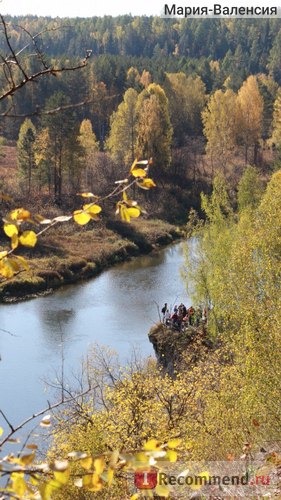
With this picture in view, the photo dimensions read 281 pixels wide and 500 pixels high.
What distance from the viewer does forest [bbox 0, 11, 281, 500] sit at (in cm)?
280

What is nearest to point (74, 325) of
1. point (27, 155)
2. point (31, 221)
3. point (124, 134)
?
point (27, 155)

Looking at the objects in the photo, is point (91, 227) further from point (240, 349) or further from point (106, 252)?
point (240, 349)

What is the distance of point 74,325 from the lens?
85.0ft

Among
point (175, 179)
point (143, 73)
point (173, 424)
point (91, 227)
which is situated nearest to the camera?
point (173, 424)

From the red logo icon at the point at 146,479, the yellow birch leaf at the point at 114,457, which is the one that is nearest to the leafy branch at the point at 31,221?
the yellow birch leaf at the point at 114,457

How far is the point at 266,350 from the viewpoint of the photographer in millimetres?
12492

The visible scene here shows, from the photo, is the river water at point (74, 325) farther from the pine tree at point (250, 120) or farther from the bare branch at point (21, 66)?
the pine tree at point (250, 120)

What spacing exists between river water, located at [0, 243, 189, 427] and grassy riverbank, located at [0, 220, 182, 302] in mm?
976

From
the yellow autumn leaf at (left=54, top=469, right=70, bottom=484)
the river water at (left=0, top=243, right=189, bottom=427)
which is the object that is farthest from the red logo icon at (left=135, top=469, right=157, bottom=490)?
the river water at (left=0, top=243, right=189, bottom=427)

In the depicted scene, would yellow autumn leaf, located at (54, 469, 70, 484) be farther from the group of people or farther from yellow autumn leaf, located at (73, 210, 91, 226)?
the group of people

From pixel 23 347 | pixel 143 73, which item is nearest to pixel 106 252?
pixel 23 347

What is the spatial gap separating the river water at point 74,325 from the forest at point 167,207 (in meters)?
1.61

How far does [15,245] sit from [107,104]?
67086mm

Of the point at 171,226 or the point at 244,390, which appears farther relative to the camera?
the point at 171,226
